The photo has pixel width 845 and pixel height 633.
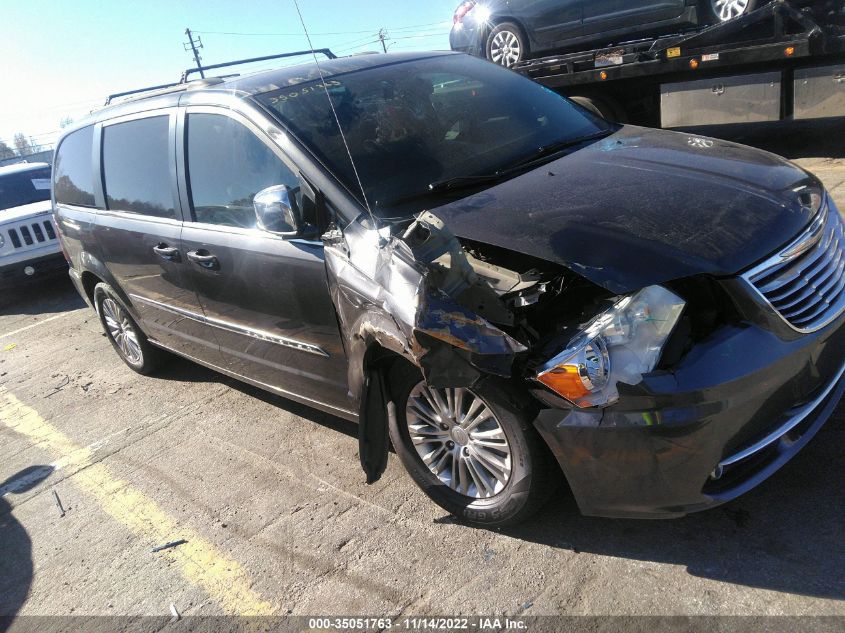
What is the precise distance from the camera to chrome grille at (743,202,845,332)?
2.41 m

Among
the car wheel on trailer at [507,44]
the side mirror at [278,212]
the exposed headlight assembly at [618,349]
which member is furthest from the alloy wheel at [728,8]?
the exposed headlight assembly at [618,349]

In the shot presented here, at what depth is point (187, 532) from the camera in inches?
135

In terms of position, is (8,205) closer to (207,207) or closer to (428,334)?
A: (207,207)

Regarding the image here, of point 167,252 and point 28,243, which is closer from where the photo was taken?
point 167,252

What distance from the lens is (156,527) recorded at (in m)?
3.54

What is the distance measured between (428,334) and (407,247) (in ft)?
1.11

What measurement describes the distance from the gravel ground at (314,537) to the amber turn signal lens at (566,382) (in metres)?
0.76

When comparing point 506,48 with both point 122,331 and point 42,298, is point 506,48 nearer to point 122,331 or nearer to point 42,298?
point 122,331

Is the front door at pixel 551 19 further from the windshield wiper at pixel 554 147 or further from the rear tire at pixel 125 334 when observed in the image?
the rear tire at pixel 125 334

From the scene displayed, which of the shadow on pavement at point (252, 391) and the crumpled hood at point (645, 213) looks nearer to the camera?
the crumpled hood at point (645, 213)

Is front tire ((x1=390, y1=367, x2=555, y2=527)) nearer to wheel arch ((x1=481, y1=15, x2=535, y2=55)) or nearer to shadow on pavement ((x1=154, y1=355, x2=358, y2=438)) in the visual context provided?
shadow on pavement ((x1=154, y1=355, x2=358, y2=438))

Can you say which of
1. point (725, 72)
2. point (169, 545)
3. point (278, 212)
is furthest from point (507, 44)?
point (169, 545)

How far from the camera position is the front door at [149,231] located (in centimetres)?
411

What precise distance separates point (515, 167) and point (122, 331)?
12.5 feet
